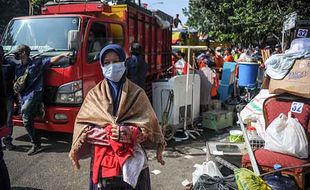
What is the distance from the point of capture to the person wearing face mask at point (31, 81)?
5312 millimetres

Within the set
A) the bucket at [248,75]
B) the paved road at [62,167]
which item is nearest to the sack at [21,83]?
the paved road at [62,167]

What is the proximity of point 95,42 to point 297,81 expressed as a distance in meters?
3.45

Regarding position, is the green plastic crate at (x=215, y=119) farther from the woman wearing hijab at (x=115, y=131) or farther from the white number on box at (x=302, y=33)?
the woman wearing hijab at (x=115, y=131)

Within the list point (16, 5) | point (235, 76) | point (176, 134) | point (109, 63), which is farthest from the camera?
point (16, 5)

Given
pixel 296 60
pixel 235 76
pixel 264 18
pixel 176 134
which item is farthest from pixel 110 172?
pixel 264 18

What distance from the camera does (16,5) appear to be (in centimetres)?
3091

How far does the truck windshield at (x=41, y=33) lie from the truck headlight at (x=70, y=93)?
65 cm

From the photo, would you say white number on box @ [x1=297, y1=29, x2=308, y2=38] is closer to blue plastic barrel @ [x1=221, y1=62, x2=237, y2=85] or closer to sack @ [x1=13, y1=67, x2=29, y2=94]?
blue plastic barrel @ [x1=221, y1=62, x2=237, y2=85]

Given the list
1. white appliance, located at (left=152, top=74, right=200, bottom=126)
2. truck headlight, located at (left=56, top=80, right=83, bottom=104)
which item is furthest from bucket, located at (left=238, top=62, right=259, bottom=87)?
truck headlight, located at (left=56, top=80, right=83, bottom=104)

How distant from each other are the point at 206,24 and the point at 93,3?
1014 inches

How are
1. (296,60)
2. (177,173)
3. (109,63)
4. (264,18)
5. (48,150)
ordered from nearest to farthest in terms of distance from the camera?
(109,63) → (296,60) → (177,173) → (48,150) → (264,18)

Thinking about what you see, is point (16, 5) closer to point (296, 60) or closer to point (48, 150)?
point (48, 150)

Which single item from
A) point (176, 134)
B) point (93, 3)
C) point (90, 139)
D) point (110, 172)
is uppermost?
point (93, 3)

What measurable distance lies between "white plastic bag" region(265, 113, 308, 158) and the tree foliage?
13.7 meters
